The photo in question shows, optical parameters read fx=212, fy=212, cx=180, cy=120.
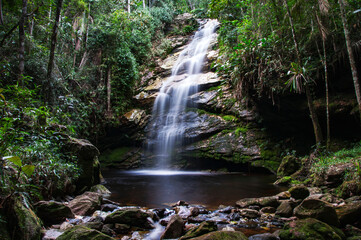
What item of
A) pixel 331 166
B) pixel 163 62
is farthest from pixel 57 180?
pixel 163 62

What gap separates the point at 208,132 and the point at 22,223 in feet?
33.5

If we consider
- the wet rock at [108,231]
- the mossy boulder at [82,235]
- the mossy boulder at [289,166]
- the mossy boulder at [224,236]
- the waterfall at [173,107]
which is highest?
the waterfall at [173,107]

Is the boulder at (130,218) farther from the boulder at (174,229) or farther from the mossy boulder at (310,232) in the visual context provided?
the mossy boulder at (310,232)

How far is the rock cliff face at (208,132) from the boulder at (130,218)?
25.7 feet

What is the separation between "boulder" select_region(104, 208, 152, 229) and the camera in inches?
136

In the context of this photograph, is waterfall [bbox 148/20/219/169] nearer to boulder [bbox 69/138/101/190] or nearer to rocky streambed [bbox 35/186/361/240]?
boulder [bbox 69/138/101/190]

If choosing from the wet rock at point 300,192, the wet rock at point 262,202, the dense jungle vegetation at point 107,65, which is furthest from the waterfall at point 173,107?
the wet rock at point 300,192

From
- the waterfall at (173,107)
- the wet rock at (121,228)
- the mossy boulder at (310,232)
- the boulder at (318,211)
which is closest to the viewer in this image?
the mossy boulder at (310,232)

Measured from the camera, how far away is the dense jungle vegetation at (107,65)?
4214 millimetres

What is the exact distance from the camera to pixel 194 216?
3.97 m

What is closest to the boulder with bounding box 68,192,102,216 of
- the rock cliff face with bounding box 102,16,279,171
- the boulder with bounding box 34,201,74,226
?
the boulder with bounding box 34,201,74,226

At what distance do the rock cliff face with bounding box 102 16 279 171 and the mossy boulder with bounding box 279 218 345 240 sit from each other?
7.41 m

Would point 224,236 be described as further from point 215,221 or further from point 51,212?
point 51,212

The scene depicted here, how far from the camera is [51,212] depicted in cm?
342
